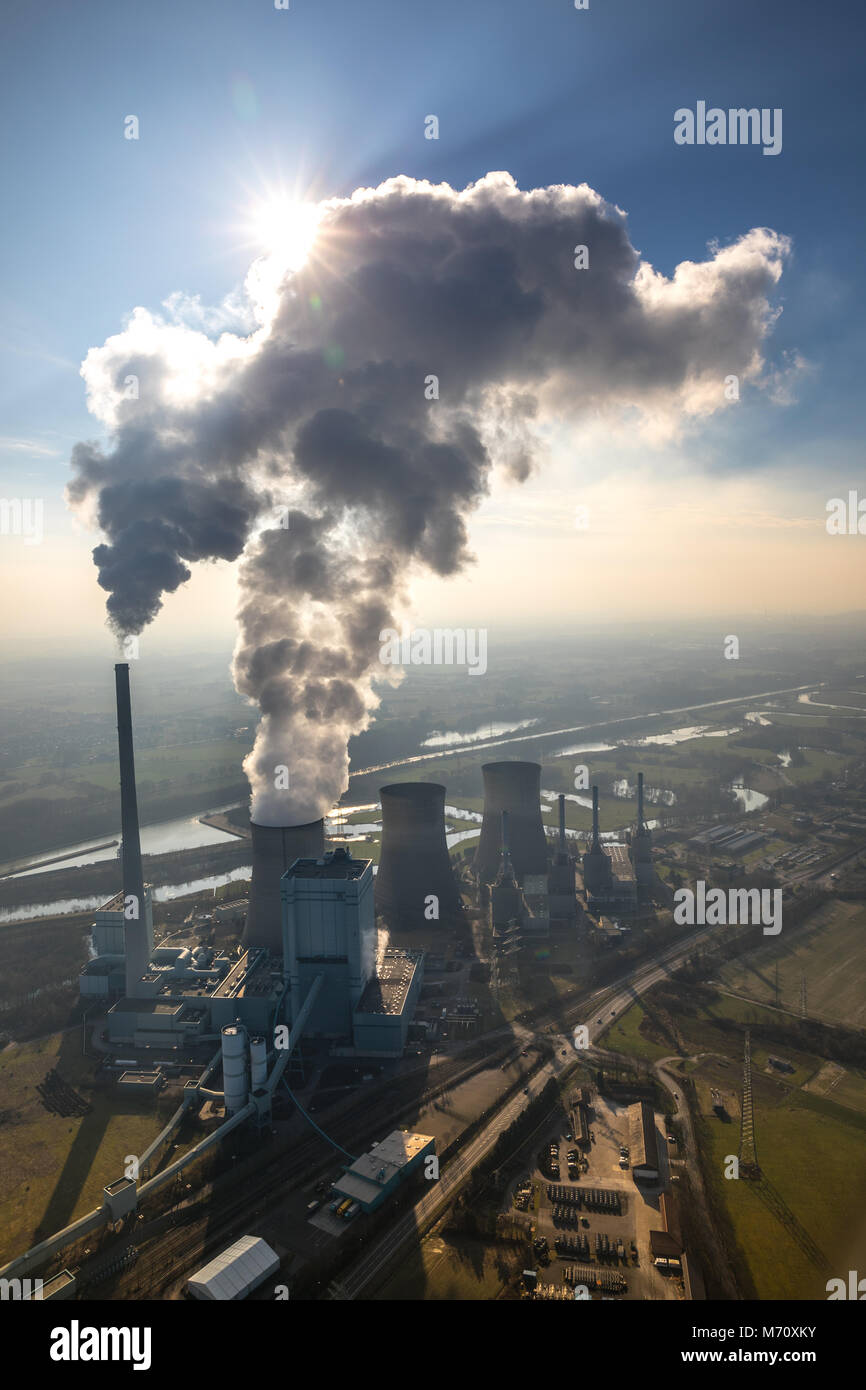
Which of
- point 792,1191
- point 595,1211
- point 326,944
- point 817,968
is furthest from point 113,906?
point 817,968

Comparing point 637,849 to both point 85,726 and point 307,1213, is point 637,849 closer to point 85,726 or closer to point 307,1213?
point 307,1213

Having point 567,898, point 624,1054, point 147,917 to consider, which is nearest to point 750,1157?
point 624,1054

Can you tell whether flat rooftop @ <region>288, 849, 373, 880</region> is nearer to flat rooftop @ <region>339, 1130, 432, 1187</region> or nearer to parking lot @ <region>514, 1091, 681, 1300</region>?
flat rooftop @ <region>339, 1130, 432, 1187</region>

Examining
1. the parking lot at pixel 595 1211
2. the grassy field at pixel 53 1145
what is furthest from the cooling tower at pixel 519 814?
the grassy field at pixel 53 1145

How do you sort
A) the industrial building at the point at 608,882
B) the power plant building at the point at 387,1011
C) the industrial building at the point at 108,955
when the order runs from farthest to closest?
the industrial building at the point at 608,882 < the industrial building at the point at 108,955 < the power plant building at the point at 387,1011

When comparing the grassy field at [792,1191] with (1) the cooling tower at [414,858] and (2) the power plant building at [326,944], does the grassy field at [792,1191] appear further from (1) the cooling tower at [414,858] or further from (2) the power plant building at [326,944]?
(1) the cooling tower at [414,858]

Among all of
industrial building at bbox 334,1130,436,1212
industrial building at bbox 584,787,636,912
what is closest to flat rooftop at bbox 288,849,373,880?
industrial building at bbox 334,1130,436,1212

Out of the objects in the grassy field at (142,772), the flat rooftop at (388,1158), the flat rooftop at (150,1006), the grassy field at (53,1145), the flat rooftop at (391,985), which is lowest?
the grassy field at (53,1145)
